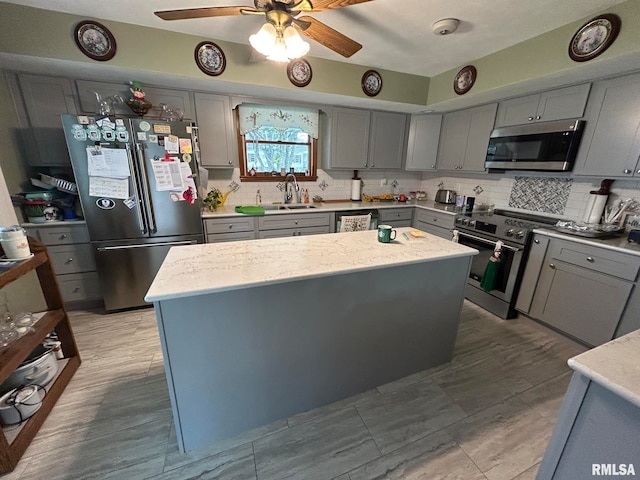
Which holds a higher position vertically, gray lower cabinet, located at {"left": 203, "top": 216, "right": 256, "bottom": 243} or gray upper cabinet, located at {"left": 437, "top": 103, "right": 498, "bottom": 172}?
gray upper cabinet, located at {"left": 437, "top": 103, "right": 498, "bottom": 172}

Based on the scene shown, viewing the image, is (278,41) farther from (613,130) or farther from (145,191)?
(613,130)

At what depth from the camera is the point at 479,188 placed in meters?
3.48

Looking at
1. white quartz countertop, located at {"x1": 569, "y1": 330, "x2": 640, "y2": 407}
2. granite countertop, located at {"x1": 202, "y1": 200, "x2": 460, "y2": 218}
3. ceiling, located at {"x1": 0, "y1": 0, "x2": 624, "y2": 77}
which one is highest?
ceiling, located at {"x1": 0, "y1": 0, "x2": 624, "y2": 77}

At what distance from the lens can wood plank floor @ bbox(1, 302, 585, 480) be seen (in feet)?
4.23

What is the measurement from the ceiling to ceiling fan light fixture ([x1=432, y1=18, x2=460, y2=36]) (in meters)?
0.03

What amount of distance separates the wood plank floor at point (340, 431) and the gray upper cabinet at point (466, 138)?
2247 millimetres

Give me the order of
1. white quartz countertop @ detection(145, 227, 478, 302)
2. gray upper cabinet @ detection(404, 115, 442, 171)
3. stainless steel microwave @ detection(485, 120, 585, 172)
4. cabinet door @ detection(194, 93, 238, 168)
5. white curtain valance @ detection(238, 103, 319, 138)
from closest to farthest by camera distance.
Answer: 1. white quartz countertop @ detection(145, 227, 478, 302)
2. stainless steel microwave @ detection(485, 120, 585, 172)
3. cabinet door @ detection(194, 93, 238, 168)
4. white curtain valance @ detection(238, 103, 319, 138)
5. gray upper cabinet @ detection(404, 115, 442, 171)

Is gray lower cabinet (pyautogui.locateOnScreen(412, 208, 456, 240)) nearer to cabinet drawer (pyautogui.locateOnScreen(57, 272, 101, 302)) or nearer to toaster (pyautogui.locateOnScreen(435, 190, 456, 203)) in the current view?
toaster (pyautogui.locateOnScreen(435, 190, 456, 203))

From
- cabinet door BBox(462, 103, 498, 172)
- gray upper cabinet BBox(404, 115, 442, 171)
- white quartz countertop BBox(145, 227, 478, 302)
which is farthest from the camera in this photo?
gray upper cabinet BBox(404, 115, 442, 171)

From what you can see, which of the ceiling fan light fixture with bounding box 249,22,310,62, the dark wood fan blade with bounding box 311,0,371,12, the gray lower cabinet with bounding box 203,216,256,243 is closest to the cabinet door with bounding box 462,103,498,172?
the dark wood fan blade with bounding box 311,0,371,12

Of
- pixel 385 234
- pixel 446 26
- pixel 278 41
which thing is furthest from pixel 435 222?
pixel 278 41

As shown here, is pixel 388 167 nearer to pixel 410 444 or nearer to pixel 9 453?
pixel 410 444

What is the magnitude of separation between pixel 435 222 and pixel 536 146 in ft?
4.13

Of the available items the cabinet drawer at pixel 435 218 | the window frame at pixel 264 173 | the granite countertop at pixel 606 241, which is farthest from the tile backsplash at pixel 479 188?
the cabinet drawer at pixel 435 218
